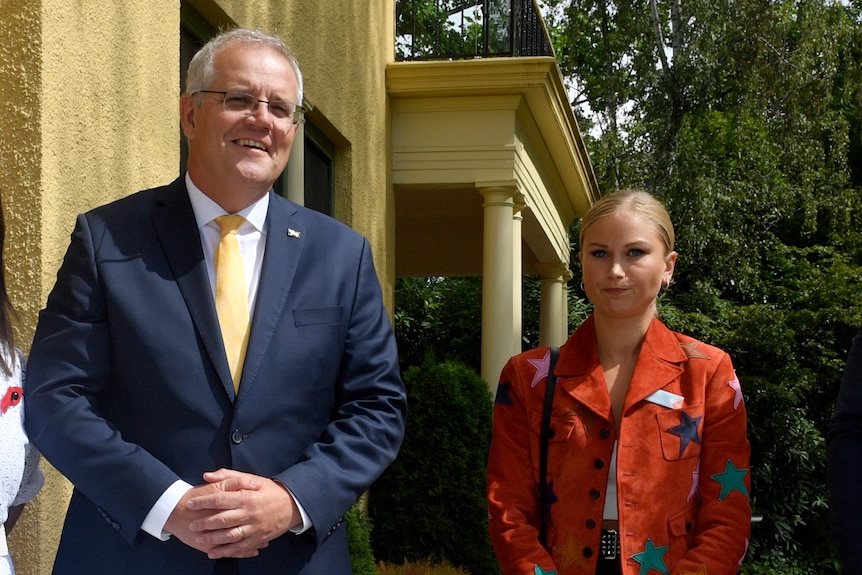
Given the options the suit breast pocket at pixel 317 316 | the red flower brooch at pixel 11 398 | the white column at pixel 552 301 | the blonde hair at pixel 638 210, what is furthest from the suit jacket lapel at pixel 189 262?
the white column at pixel 552 301

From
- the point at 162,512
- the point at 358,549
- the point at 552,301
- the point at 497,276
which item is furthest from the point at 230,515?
the point at 552,301

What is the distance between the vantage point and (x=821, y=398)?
586 inches

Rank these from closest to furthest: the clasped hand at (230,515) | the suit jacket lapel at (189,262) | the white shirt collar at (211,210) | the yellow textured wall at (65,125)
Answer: the clasped hand at (230,515) < the suit jacket lapel at (189,262) < the white shirt collar at (211,210) < the yellow textured wall at (65,125)

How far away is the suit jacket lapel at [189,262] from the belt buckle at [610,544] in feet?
3.87

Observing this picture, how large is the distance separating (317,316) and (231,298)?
22cm

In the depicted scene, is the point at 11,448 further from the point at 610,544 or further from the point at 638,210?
the point at 638,210

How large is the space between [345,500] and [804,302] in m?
15.0

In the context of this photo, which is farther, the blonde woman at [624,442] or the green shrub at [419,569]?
the green shrub at [419,569]

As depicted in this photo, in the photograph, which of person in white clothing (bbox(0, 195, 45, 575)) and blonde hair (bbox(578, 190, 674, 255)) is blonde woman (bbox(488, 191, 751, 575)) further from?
person in white clothing (bbox(0, 195, 45, 575))

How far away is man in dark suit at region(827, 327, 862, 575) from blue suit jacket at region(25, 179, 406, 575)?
3.74ft

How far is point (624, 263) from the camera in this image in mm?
3145

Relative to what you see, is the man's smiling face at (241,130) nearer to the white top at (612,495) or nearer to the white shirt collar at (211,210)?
the white shirt collar at (211,210)

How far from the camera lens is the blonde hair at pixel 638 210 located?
317cm

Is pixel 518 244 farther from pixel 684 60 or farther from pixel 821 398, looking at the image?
pixel 684 60
